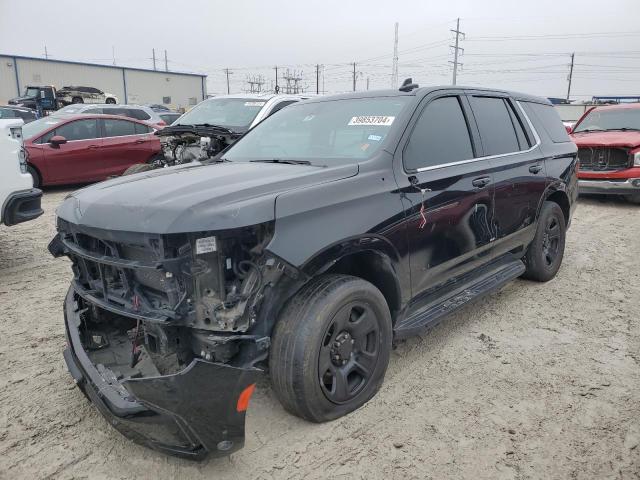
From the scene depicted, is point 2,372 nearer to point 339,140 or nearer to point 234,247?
point 234,247

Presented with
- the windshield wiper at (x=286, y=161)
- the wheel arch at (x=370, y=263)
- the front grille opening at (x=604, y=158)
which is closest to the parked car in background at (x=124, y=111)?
the front grille opening at (x=604, y=158)

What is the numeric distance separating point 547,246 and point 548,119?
1.30 meters

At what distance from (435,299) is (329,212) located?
1269 mm

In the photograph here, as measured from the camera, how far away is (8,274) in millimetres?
5344

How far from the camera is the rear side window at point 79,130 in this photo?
997 cm

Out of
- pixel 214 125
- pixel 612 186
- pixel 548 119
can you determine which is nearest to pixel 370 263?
pixel 548 119

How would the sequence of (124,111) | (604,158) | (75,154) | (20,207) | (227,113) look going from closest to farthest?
(20,207) < (227,113) < (604,158) < (75,154) < (124,111)

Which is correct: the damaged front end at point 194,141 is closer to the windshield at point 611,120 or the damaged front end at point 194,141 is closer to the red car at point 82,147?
the red car at point 82,147

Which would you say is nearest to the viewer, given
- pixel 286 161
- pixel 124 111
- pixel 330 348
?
pixel 330 348

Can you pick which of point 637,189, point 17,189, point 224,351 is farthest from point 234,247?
point 637,189

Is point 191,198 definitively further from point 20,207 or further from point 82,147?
point 82,147

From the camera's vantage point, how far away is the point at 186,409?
2.16m

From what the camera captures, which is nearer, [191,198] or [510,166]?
[191,198]

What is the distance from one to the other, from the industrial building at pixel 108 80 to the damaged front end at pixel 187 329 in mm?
45959
